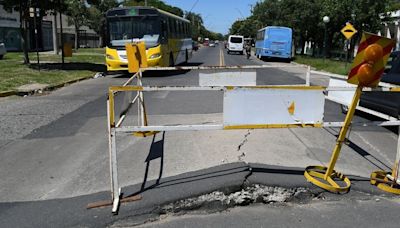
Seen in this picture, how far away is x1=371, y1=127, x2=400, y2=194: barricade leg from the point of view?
496cm

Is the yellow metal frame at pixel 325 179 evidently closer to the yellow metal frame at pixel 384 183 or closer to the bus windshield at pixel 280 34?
the yellow metal frame at pixel 384 183

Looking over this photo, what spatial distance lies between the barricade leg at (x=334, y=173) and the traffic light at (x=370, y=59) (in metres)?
0.16

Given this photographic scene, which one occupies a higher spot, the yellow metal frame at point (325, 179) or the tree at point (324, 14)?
the tree at point (324, 14)

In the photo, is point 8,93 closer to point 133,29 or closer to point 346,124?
point 133,29

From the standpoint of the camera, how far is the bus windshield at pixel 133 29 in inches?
770

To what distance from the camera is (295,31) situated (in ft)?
159

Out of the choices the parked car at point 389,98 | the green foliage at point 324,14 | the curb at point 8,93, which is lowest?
the curb at point 8,93

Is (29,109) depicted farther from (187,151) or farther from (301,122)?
(301,122)

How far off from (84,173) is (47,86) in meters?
10.4

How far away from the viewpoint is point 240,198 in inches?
183

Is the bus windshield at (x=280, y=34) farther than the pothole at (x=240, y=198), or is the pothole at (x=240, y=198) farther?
the bus windshield at (x=280, y=34)

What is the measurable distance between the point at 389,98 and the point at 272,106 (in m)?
4.67

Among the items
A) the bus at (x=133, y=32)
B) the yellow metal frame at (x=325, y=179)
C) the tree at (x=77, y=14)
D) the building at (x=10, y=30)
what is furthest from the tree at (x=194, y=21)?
the yellow metal frame at (x=325, y=179)

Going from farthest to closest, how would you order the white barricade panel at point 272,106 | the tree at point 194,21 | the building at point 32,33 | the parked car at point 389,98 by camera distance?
the tree at point 194,21 → the building at point 32,33 → the parked car at point 389,98 → the white barricade panel at point 272,106
